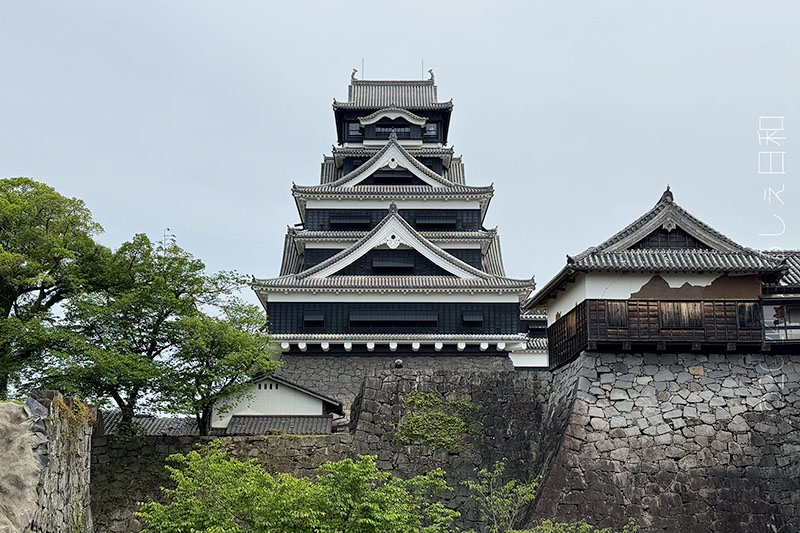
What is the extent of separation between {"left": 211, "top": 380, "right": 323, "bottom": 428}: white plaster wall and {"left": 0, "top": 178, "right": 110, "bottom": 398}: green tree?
5201 millimetres

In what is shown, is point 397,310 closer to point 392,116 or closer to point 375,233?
point 375,233

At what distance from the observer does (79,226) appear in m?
20.6

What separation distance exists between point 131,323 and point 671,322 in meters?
11.8

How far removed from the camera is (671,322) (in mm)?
18844

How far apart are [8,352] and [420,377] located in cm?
905

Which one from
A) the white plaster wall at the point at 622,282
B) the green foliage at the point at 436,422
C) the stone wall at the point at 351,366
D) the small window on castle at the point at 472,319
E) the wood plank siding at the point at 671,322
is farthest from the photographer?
the small window on castle at the point at 472,319

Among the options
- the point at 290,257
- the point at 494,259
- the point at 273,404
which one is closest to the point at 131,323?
the point at 273,404

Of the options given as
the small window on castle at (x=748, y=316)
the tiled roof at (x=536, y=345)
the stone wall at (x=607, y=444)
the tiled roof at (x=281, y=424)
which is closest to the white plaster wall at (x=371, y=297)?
the tiled roof at (x=281, y=424)

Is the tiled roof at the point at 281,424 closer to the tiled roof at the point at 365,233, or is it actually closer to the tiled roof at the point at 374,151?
the tiled roof at the point at 365,233

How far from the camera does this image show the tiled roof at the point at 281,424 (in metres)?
23.0

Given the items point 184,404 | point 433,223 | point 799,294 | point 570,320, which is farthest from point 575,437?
point 433,223

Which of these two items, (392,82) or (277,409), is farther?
(392,82)

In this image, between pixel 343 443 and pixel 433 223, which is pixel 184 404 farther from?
pixel 433 223

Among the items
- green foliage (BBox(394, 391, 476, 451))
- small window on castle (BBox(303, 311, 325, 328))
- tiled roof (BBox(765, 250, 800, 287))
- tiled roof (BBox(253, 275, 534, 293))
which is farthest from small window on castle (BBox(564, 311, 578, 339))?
small window on castle (BBox(303, 311, 325, 328))
